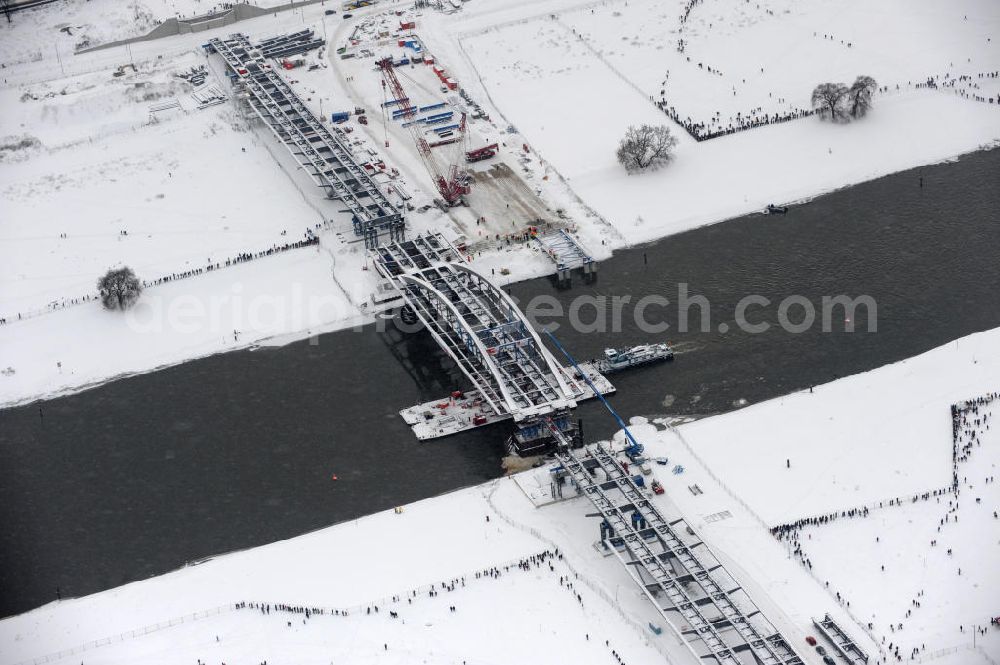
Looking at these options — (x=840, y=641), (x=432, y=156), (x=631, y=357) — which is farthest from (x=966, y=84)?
(x=840, y=641)

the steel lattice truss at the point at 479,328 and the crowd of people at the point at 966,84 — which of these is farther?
the crowd of people at the point at 966,84

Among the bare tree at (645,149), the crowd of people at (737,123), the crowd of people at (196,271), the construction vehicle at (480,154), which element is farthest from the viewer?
the crowd of people at (737,123)

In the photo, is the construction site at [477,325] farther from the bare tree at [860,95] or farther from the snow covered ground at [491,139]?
the bare tree at [860,95]

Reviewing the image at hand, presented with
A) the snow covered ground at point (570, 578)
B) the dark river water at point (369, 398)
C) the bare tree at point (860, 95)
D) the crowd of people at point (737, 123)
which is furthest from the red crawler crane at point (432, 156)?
the snow covered ground at point (570, 578)

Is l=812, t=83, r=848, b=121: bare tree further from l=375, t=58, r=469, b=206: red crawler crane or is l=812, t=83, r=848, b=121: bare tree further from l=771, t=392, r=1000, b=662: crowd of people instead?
l=771, t=392, r=1000, b=662: crowd of people

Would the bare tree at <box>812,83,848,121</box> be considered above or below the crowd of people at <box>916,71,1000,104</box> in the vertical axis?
below

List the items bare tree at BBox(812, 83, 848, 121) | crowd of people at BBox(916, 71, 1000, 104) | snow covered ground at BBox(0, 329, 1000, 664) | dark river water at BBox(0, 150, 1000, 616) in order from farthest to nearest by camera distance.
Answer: crowd of people at BBox(916, 71, 1000, 104) → bare tree at BBox(812, 83, 848, 121) → dark river water at BBox(0, 150, 1000, 616) → snow covered ground at BBox(0, 329, 1000, 664)

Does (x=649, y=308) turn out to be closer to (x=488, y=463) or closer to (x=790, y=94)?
(x=488, y=463)

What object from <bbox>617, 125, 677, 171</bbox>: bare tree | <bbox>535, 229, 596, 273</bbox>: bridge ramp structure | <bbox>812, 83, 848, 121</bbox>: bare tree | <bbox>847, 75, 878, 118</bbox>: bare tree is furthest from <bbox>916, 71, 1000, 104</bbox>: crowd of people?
<bbox>535, 229, 596, 273</bbox>: bridge ramp structure
